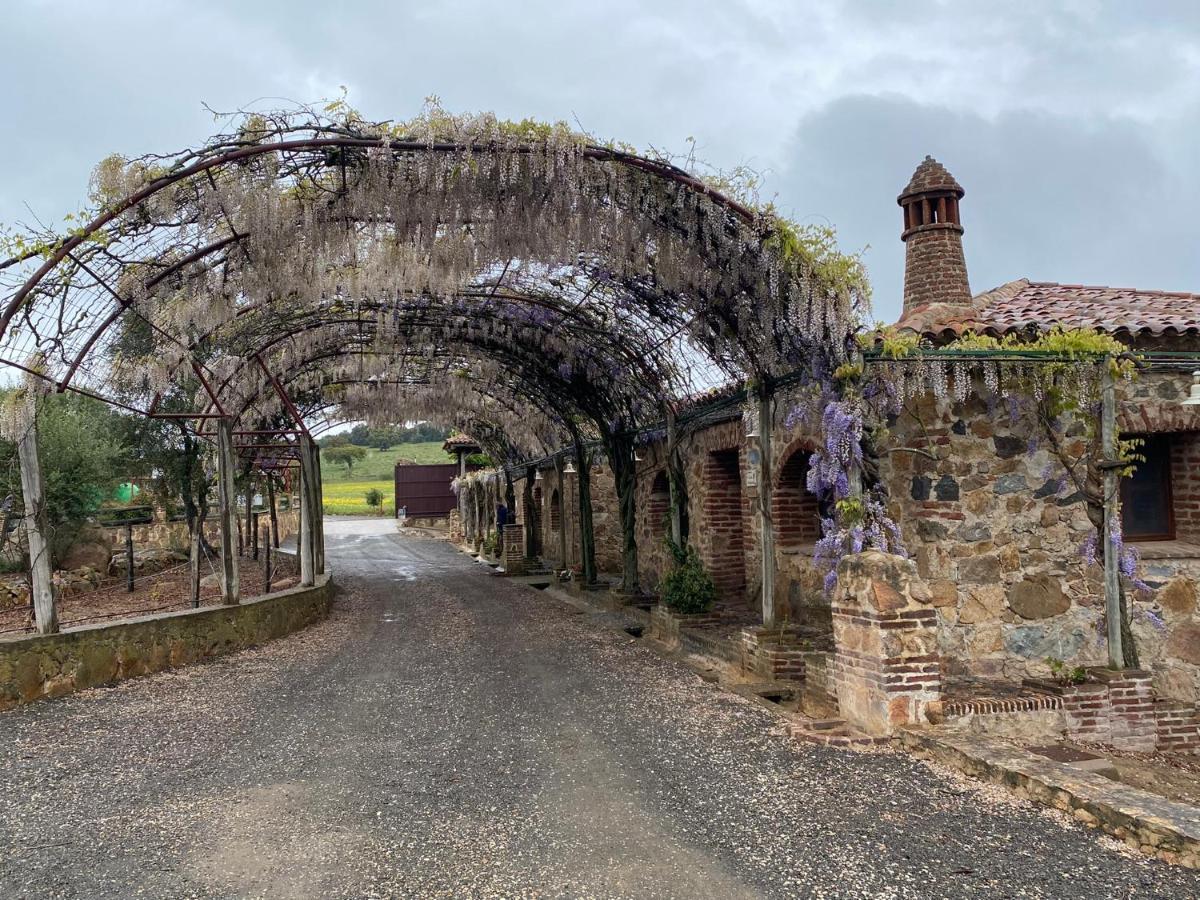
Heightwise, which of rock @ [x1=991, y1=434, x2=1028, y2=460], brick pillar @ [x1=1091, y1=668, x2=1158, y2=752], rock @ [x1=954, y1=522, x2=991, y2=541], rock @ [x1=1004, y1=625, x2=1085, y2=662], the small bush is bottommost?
brick pillar @ [x1=1091, y1=668, x2=1158, y2=752]

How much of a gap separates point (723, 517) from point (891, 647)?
15.0ft

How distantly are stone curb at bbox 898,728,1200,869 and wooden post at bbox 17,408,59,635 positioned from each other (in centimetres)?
583

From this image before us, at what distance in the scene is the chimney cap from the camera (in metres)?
9.91

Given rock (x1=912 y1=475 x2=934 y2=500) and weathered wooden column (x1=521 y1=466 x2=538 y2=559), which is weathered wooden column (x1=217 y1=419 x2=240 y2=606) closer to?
rock (x1=912 y1=475 x2=934 y2=500)

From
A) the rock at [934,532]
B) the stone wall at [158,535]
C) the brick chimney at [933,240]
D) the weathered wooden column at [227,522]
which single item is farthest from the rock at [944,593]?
the stone wall at [158,535]

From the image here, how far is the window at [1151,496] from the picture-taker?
6473 millimetres

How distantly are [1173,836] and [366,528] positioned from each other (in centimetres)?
3483

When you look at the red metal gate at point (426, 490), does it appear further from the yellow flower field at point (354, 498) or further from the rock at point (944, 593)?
the rock at point (944, 593)

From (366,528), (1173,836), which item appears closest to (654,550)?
(1173,836)

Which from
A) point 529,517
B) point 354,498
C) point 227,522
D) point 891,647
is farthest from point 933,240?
point 354,498

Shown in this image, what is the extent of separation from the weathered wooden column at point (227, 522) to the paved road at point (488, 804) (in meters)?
1.79

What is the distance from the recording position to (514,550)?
16109 mm

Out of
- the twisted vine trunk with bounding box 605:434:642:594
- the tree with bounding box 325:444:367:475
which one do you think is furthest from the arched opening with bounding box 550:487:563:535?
→ the tree with bounding box 325:444:367:475

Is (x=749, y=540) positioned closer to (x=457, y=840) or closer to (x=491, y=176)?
→ (x=491, y=176)
